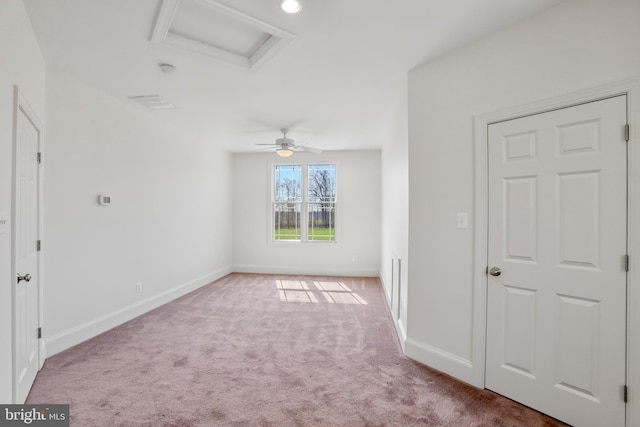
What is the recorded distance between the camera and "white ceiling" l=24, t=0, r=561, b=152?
81.3 inches

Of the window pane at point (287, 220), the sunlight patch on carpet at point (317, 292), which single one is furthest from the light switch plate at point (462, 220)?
the window pane at point (287, 220)

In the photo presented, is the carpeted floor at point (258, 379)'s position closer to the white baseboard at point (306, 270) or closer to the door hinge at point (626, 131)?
the door hinge at point (626, 131)

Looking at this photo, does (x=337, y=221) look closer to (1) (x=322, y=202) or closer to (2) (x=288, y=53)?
(1) (x=322, y=202)

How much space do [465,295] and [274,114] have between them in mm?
3206

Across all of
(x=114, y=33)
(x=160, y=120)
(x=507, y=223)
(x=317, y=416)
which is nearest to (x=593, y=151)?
(x=507, y=223)

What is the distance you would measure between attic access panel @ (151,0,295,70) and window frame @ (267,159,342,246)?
393 cm

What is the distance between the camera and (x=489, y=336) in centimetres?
236

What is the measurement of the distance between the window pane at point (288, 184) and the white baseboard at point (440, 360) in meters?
4.46

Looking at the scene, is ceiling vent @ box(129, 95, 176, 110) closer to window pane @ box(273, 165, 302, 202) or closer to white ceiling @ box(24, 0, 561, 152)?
white ceiling @ box(24, 0, 561, 152)

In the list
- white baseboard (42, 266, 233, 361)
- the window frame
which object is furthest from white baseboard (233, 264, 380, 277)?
white baseboard (42, 266, 233, 361)

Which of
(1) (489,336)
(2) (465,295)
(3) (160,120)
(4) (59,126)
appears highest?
(3) (160,120)

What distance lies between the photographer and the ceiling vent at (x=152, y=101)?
3.54 metres

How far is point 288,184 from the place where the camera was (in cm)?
688

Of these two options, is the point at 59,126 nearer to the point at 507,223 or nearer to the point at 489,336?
the point at 507,223
